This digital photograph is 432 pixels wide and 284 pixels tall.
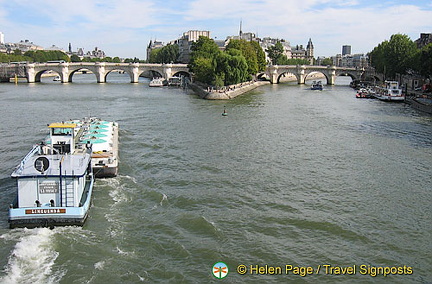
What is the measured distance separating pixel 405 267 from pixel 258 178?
823 centimetres

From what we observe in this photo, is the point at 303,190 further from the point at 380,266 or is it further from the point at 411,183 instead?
the point at 380,266

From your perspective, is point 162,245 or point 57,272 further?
point 162,245

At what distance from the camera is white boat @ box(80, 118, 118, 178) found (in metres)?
19.1

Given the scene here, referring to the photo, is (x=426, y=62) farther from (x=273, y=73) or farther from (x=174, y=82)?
(x=174, y=82)

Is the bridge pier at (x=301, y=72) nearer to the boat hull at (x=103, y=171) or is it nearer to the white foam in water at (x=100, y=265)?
the boat hull at (x=103, y=171)

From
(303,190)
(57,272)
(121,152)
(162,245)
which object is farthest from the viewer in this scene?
(121,152)

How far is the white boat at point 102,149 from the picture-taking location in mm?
19094

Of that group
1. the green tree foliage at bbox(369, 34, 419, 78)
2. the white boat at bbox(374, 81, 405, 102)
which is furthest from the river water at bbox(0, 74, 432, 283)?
the green tree foliage at bbox(369, 34, 419, 78)

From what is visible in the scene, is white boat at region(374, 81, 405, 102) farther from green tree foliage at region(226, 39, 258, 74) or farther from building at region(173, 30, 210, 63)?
building at region(173, 30, 210, 63)

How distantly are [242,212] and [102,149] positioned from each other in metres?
8.07

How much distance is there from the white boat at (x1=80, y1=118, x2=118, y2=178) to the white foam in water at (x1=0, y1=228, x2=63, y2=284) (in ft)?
18.2

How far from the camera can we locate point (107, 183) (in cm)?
1859

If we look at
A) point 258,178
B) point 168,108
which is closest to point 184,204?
point 258,178

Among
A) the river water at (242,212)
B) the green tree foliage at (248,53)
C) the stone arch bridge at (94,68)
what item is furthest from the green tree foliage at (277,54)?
the river water at (242,212)
